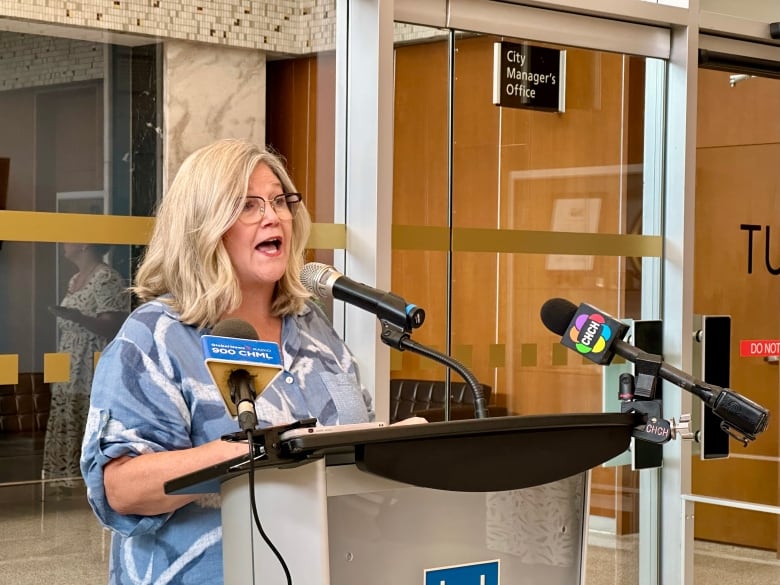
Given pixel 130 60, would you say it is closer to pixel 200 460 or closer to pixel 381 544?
pixel 200 460

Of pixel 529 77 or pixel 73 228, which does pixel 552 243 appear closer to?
pixel 529 77

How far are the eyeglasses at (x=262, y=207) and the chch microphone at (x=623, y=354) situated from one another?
0.55 m

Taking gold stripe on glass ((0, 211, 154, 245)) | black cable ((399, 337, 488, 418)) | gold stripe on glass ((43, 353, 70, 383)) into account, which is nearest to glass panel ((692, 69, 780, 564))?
gold stripe on glass ((0, 211, 154, 245))

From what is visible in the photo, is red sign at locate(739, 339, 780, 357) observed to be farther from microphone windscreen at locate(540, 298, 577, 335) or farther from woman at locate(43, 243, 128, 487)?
microphone windscreen at locate(540, 298, 577, 335)

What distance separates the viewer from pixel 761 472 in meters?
4.96

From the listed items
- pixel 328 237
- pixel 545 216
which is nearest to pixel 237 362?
pixel 328 237

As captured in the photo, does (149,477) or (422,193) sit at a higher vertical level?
(422,193)

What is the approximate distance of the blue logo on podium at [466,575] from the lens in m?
1.59

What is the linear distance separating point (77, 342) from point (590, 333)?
1559 millimetres

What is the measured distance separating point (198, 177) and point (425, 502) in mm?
922

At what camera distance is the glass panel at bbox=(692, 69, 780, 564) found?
4.73 meters

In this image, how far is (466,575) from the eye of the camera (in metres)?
1.62

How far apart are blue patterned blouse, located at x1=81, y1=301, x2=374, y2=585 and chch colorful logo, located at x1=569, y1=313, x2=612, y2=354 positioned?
1.70 feet

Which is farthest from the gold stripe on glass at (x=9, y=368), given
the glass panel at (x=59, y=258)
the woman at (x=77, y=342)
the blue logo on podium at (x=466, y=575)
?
the blue logo on podium at (x=466, y=575)
